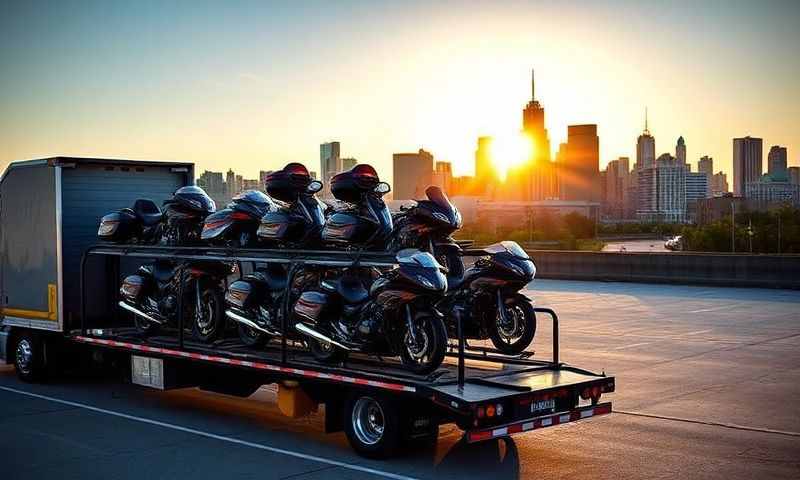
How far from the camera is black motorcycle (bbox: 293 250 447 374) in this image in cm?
968

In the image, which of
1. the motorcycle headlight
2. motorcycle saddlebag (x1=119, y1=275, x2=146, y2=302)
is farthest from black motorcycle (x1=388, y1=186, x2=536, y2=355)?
motorcycle saddlebag (x1=119, y1=275, x2=146, y2=302)

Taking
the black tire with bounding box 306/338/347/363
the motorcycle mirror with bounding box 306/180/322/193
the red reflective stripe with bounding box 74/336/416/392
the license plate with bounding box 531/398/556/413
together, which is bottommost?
the license plate with bounding box 531/398/556/413

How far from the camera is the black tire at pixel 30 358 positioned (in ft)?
47.7

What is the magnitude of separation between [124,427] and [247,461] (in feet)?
7.94

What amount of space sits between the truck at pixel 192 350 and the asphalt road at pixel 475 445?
43cm

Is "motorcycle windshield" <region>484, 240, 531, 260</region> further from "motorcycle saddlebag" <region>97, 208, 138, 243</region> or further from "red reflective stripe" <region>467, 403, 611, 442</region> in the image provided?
"motorcycle saddlebag" <region>97, 208, 138, 243</region>

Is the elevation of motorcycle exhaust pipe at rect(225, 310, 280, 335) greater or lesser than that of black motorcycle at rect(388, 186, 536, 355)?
lesser

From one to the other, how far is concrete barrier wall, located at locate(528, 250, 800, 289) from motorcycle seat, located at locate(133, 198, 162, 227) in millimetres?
20909

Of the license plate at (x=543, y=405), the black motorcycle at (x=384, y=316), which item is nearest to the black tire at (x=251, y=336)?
the black motorcycle at (x=384, y=316)

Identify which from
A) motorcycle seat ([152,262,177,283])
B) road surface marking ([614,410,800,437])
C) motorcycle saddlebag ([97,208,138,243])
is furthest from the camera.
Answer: motorcycle saddlebag ([97,208,138,243])

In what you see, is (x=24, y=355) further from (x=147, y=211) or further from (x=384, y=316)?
(x=384, y=316)

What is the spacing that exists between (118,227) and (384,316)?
17.9ft

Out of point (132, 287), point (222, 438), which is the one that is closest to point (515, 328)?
point (222, 438)

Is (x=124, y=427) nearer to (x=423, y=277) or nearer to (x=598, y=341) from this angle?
(x=423, y=277)
